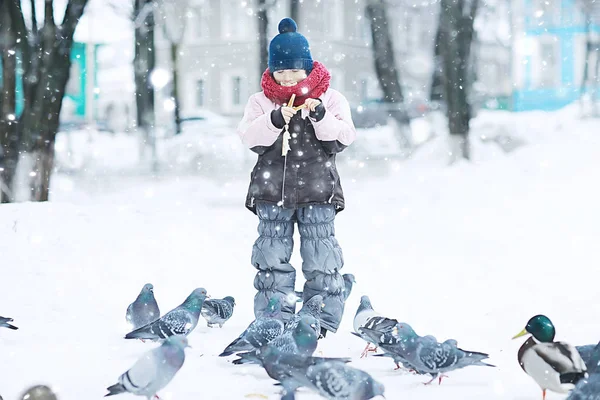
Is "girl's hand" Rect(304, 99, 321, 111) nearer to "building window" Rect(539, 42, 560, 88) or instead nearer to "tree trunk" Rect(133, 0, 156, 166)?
"tree trunk" Rect(133, 0, 156, 166)

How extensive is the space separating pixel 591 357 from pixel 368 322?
1.38 metres

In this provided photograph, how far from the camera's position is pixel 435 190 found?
12.3 meters

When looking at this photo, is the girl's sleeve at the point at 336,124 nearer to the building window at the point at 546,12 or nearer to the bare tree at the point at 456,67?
the bare tree at the point at 456,67

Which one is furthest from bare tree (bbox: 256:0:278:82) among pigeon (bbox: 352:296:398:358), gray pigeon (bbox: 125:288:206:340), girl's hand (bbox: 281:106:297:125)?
pigeon (bbox: 352:296:398:358)

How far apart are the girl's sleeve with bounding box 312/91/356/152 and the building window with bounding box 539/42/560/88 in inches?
731

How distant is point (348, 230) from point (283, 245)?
4783 millimetres

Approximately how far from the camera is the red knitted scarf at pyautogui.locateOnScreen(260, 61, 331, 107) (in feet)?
16.4

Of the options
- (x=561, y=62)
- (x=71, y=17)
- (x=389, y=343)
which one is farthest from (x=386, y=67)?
(x=389, y=343)

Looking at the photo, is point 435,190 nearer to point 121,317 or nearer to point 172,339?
point 121,317

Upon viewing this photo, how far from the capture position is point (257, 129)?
5039 mm

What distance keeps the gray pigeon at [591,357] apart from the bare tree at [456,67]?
998cm

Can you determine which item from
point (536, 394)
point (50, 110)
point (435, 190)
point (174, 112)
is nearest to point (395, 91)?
point (435, 190)

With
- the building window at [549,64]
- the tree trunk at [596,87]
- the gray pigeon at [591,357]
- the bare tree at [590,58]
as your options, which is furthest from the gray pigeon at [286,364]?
the building window at [549,64]

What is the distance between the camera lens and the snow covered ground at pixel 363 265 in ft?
15.0
